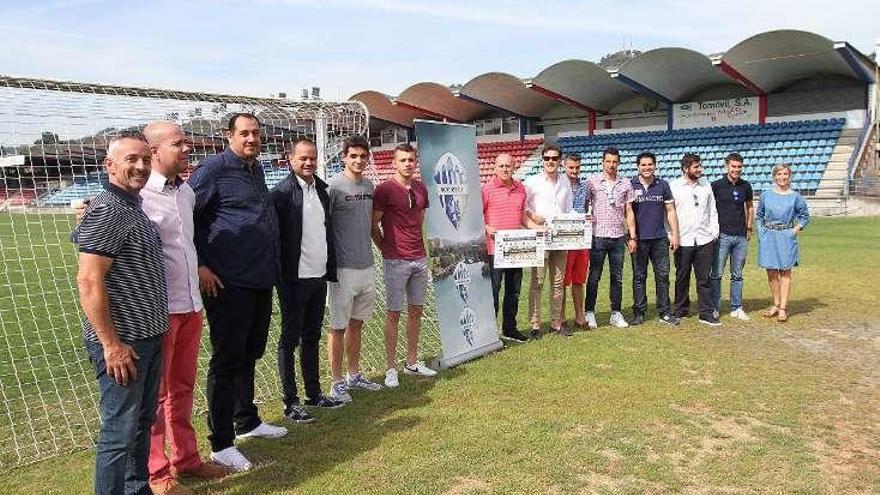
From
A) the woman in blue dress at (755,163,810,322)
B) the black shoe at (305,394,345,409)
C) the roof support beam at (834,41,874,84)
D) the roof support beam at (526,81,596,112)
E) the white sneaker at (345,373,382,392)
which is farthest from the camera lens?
the roof support beam at (526,81,596,112)

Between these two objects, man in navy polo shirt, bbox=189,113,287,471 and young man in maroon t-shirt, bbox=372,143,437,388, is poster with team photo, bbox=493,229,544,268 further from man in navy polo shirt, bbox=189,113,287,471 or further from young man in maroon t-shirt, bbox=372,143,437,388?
man in navy polo shirt, bbox=189,113,287,471

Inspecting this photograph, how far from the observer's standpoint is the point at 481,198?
630cm

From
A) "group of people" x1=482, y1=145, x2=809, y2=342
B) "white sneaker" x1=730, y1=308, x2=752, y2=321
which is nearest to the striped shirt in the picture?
"group of people" x1=482, y1=145, x2=809, y2=342

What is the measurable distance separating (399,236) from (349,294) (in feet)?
2.26

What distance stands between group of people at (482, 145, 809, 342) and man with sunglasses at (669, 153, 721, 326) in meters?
0.01

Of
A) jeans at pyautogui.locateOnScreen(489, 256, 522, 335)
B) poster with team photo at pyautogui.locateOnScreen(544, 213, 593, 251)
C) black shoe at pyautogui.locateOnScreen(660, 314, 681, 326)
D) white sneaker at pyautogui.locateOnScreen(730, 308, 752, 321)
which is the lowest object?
white sneaker at pyautogui.locateOnScreen(730, 308, 752, 321)

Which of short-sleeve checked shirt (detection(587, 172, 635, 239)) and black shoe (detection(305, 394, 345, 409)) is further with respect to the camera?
short-sleeve checked shirt (detection(587, 172, 635, 239))

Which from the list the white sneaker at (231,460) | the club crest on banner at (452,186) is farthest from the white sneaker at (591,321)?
the white sneaker at (231,460)

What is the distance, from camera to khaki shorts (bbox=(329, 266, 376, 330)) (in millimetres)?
4812

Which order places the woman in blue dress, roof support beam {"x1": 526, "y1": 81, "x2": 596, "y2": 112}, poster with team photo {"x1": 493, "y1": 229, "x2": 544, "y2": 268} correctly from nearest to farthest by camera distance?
poster with team photo {"x1": 493, "y1": 229, "x2": 544, "y2": 268} < the woman in blue dress < roof support beam {"x1": 526, "y1": 81, "x2": 596, "y2": 112}

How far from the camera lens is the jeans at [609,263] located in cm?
716

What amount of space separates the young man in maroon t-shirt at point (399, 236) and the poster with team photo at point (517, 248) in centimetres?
108

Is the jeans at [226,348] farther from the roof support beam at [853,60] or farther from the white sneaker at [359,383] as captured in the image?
the roof support beam at [853,60]

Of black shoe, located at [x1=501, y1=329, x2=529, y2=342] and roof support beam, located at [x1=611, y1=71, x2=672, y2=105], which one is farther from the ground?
roof support beam, located at [x1=611, y1=71, x2=672, y2=105]
